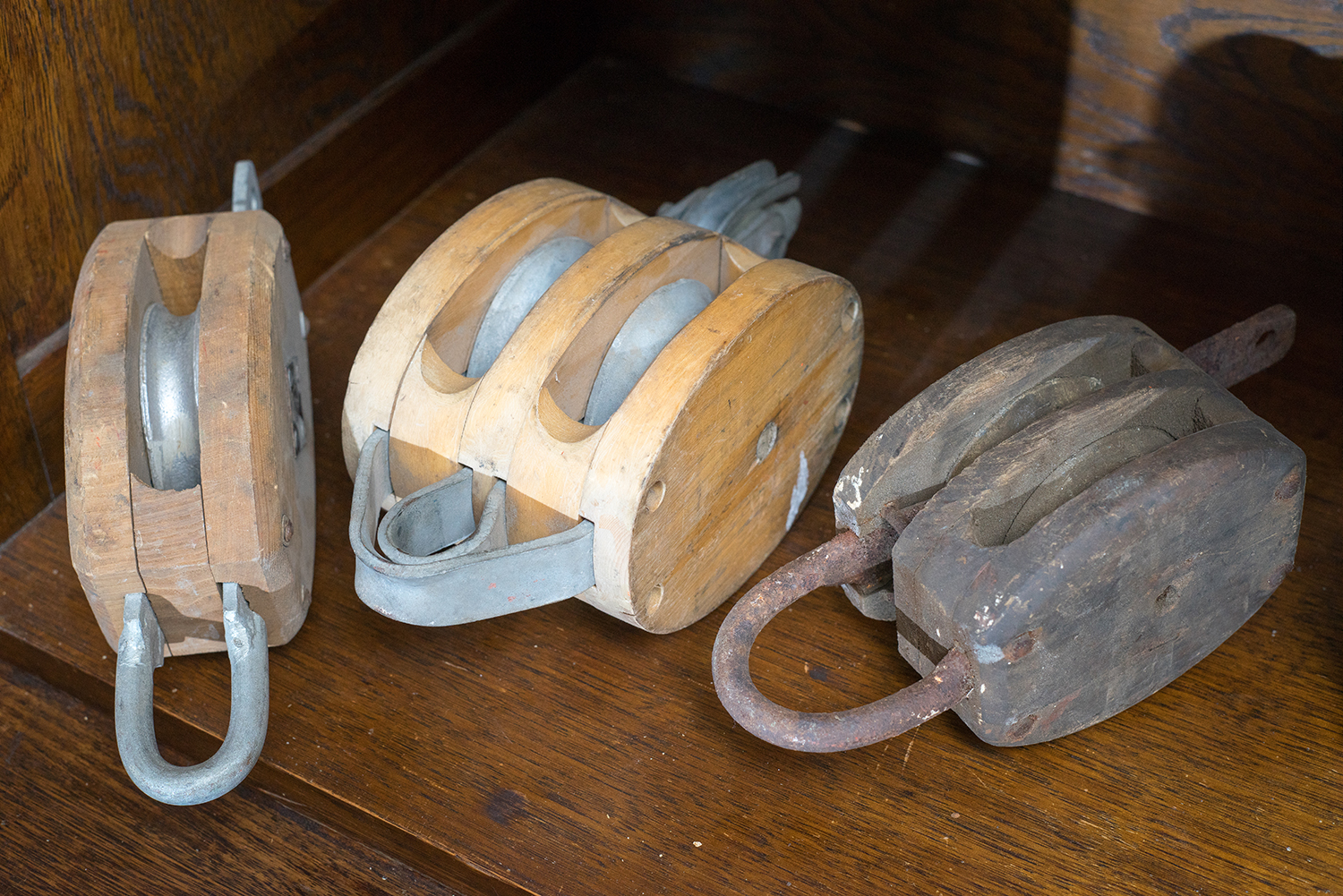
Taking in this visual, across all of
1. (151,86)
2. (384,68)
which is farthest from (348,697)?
(384,68)

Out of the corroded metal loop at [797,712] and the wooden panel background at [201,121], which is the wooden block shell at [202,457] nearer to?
the wooden panel background at [201,121]

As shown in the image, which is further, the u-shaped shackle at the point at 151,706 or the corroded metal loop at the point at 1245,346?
the corroded metal loop at the point at 1245,346

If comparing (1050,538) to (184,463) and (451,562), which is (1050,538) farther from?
(184,463)

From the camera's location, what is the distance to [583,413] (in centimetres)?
99

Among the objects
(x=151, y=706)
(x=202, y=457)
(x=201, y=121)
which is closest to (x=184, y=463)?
(x=202, y=457)

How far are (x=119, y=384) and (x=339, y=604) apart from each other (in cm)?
25

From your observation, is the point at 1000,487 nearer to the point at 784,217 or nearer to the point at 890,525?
the point at 890,525

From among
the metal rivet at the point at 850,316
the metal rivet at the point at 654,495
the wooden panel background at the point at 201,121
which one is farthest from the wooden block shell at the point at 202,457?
the metal rivet at the point at 850,316

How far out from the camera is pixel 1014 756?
3.06 ft

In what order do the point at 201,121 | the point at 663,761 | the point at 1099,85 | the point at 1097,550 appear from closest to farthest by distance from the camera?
the point at 1097,550 → the point at 663,761 → the point at 201,121 → the point at 1099,85

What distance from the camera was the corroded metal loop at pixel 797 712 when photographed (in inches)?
32.2

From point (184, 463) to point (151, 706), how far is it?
0.18 meters

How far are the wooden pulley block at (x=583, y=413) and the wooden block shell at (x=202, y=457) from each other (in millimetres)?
68

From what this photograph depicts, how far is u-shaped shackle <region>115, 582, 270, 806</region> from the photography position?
2.72 ft
